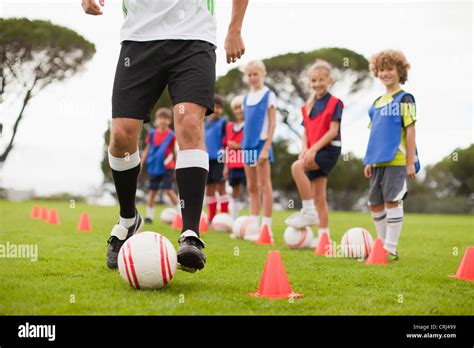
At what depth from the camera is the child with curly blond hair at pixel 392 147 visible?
5.77 m

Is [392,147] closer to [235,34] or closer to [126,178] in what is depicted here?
[235,34]

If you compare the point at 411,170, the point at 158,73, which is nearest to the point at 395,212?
the point at 411,170

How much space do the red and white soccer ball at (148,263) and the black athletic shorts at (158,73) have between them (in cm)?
95

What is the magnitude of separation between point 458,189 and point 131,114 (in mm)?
30943

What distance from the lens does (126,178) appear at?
4.16m

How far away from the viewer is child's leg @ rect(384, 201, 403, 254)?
5.81 metres

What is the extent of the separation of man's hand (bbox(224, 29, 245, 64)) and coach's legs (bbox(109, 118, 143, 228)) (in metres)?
0.81

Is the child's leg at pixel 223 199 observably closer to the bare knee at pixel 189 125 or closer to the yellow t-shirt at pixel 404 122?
the yellow t-shirt at pixel 404 122

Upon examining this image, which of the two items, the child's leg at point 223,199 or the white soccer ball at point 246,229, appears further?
the child's leg at point 223,199

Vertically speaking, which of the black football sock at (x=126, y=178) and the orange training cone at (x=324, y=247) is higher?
the black football sock at (x=126, y=178)

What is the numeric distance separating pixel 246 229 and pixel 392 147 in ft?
9.27

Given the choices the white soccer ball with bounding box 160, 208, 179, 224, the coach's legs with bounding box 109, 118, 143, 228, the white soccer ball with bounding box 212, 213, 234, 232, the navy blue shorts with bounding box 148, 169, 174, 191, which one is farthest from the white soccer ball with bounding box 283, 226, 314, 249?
the navy blue shorts with bounding box 148, 169, 174, 191

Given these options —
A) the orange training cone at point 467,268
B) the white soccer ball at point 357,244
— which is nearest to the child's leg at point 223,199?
the white soccer ball at point 357,244

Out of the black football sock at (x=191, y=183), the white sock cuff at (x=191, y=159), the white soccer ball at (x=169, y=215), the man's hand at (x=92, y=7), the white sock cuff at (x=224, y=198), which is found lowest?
the white soccer ball at (x=169, y=215)
